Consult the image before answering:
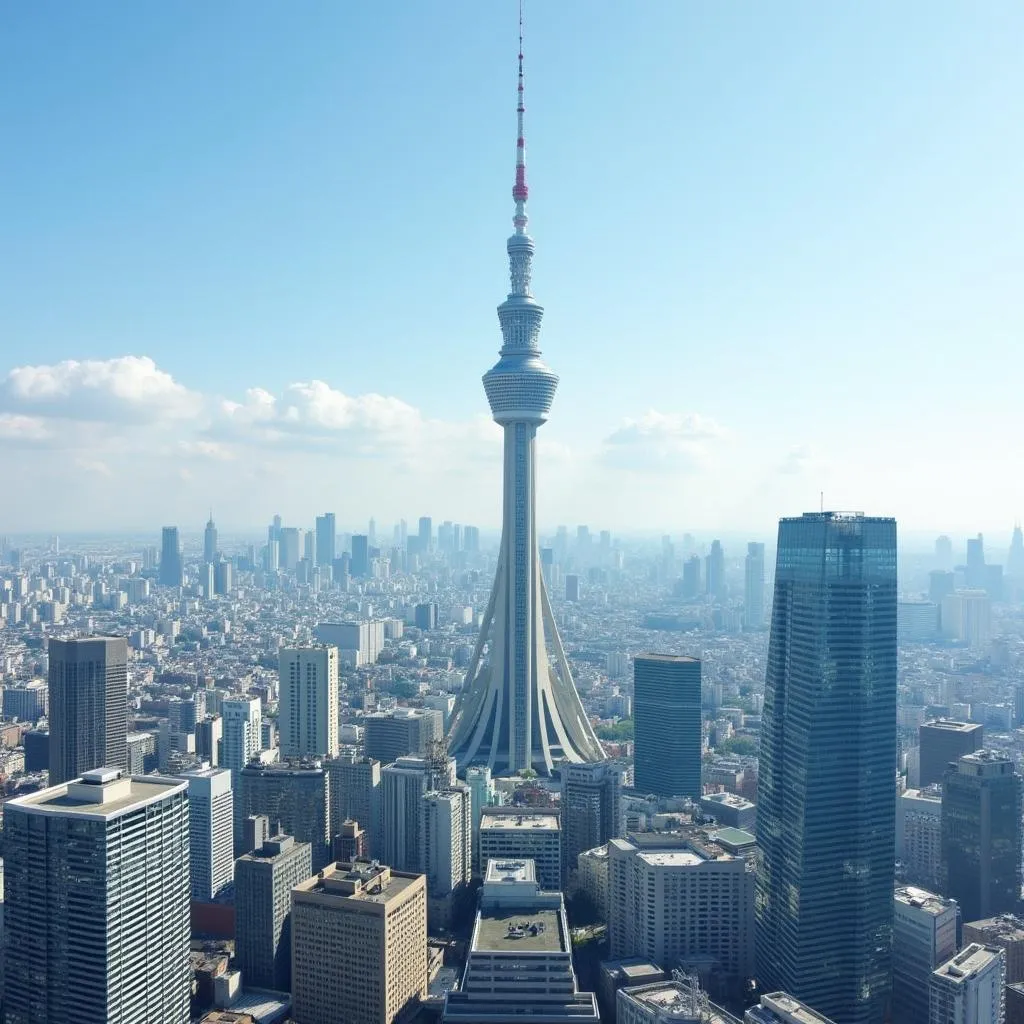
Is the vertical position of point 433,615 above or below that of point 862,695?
below

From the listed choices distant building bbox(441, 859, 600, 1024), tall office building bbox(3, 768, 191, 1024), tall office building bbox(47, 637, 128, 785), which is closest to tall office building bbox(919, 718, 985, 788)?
distant building bbox(441, 859, 600, 1024)

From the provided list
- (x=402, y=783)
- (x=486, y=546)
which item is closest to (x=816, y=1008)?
(x=402, y=783)

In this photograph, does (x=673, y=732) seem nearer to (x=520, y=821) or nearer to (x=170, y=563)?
(x=520, y=821)

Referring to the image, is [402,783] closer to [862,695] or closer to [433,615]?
[862,695]

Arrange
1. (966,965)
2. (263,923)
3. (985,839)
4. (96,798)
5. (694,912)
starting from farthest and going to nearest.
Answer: (985,839)
(694,912)
(263,923)
(966,965)
(96,798)

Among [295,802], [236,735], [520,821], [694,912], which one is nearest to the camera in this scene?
[694,912]

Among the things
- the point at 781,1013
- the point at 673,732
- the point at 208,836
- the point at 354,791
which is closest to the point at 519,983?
the point at 781,1013

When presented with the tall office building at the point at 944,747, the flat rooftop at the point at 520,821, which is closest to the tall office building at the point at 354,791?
the flat rooftop at the point at 520,821
